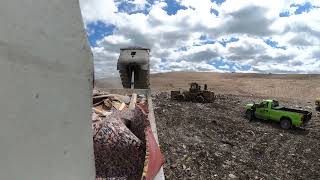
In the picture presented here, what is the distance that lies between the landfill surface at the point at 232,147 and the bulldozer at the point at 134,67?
7.26 feet

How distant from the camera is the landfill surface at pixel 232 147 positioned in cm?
1270

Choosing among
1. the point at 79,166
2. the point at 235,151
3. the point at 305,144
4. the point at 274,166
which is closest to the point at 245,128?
the point at 305,144

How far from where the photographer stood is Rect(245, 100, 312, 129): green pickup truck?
19.3 metres

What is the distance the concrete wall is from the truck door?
2008 cm

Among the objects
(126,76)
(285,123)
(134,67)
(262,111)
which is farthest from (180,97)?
(134,67)

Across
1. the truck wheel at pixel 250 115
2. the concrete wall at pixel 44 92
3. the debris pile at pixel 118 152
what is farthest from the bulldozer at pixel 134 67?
the concrete wall at pixel 44 92

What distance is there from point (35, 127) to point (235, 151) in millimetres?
14139

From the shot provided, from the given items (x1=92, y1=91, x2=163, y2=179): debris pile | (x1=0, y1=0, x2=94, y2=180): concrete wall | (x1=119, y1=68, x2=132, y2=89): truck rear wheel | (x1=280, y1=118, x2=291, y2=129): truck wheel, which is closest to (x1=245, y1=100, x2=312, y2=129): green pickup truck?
(x1=280, y1=118, x2=291, y2=129): truck wheel

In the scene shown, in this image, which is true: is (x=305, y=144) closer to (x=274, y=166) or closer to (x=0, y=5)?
(x=274, y=166)

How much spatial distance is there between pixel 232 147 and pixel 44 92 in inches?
578

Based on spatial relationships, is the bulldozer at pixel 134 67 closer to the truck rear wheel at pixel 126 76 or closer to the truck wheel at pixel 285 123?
the truck rear wheel at pixel 126 76

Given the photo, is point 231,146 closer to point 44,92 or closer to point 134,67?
point 134,67

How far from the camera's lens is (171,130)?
17.5 meters

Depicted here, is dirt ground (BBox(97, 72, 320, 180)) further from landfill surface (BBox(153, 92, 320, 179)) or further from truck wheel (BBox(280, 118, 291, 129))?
truck wheel (BBox(280, 118, 291, 129))
